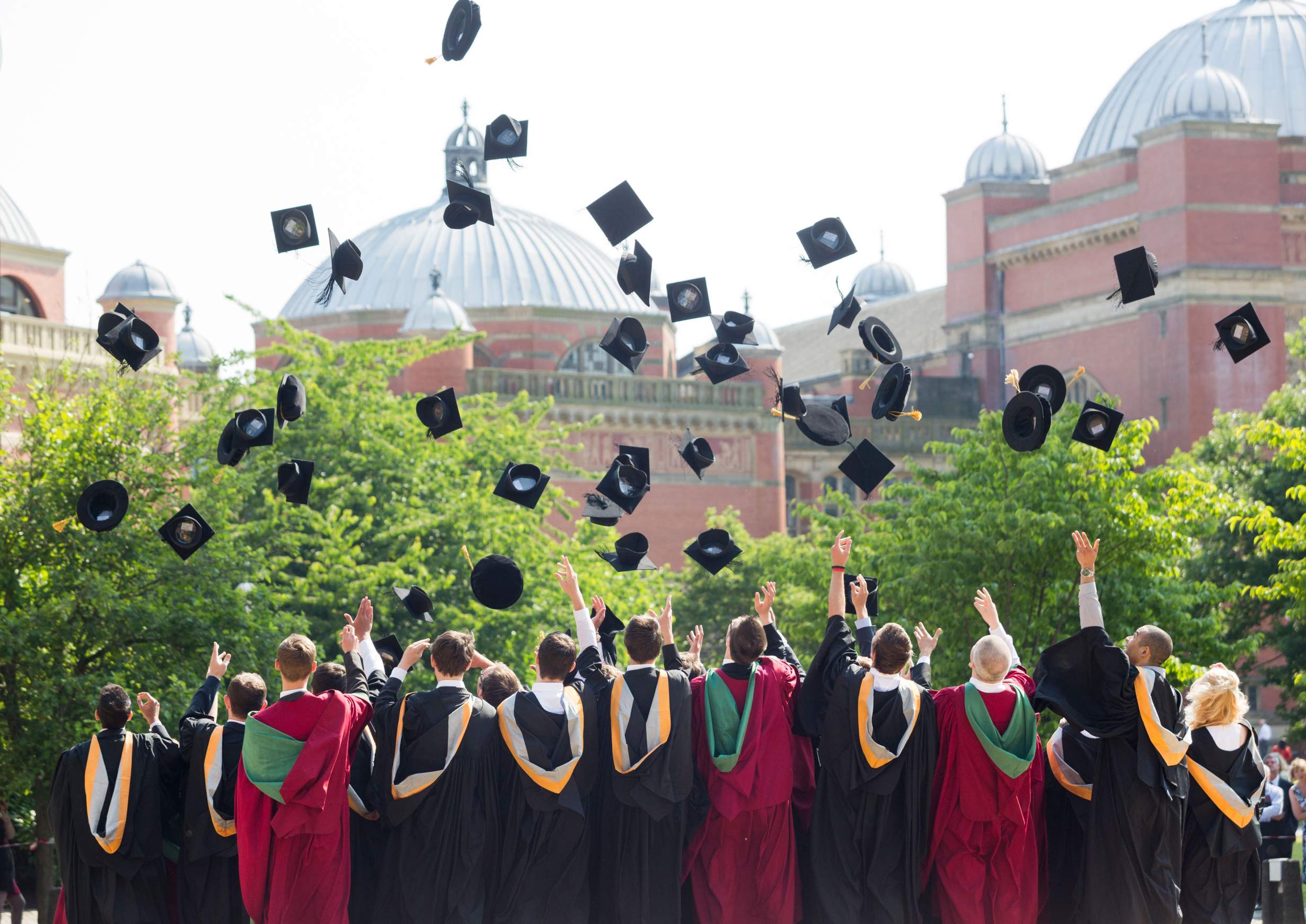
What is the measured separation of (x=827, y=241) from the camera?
1322cm

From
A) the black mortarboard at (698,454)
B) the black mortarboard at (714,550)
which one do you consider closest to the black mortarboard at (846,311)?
the black mortarboard at (698,454)

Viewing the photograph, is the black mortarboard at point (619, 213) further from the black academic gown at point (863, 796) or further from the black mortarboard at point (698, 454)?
the black academic gown at point (863, 796)

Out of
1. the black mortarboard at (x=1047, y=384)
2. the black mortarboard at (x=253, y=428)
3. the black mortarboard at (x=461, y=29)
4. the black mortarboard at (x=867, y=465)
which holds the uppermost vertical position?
the black mortarboard at (x=461, y=29)

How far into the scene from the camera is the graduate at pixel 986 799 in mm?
8672

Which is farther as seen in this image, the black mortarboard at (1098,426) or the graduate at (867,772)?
the black mortarboard at (1098,426)

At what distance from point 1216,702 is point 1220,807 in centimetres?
56

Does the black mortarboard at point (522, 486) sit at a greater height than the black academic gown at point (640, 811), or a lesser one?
greater

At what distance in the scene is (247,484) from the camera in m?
18.9

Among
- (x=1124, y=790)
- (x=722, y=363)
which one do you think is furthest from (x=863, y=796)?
(x=722, y=363)

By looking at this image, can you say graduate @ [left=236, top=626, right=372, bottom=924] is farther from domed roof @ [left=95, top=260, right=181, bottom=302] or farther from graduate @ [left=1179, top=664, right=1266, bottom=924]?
domed roof @ [left=95, top=260, right=181, bottom=302]

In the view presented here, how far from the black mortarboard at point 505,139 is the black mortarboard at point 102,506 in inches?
150

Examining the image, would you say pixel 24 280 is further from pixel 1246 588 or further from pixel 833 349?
pixel 833 349

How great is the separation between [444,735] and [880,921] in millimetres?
2316

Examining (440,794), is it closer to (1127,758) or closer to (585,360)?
(1127,758)
